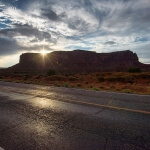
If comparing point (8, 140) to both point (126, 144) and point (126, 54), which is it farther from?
point (126, 54)

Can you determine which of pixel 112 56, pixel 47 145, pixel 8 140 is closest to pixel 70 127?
pixel 47 145

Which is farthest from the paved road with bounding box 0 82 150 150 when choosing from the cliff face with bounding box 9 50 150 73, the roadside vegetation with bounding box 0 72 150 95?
the cliff face with bounding box 9 50 150 73

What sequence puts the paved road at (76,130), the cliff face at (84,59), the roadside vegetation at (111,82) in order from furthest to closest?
the cliff face at (84,59) → the roadside vegetation at (111,82) → the paved road at (76,130)

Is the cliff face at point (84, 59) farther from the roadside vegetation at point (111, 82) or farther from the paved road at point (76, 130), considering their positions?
the paved road at point (76, 130)

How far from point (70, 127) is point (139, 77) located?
69.6 feet

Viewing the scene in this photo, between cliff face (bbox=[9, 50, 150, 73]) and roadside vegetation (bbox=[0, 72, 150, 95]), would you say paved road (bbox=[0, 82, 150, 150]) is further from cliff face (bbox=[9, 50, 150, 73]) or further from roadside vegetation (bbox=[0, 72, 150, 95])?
cliff face (bbox=[9, 50, 150, 73])

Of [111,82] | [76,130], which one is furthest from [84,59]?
[76,130]

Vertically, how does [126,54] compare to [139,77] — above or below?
above

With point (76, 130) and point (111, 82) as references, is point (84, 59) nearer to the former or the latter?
point (111, 82)

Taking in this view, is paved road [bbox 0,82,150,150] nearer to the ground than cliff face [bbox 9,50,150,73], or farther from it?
nearer to the ground

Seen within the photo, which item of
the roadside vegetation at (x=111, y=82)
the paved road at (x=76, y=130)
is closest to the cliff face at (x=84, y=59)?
the roadside vegetation at (x=111, y=82)

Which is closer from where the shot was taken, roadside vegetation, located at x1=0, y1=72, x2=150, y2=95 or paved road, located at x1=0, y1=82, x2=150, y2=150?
paved road, located at x1=0, y1=82, x2=150, y2=150

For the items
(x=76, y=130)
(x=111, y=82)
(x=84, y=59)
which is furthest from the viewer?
(x=84, y=59)

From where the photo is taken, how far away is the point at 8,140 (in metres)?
3.32
